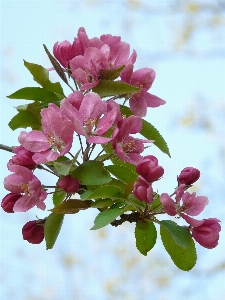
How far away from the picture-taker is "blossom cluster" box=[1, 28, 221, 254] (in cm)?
124

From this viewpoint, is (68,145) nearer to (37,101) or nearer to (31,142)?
(31,142)

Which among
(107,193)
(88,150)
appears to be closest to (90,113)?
(88,150)

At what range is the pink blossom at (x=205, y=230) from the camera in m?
1.24

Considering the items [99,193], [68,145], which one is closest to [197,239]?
[99,193]

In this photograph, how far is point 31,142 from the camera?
1305 millimetres

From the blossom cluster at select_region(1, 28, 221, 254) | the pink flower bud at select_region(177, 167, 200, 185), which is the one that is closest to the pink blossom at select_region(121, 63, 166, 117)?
the blossom cluster at select_region(1, 28, 221, 254)

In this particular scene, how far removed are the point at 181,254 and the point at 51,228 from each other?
0.29 meters

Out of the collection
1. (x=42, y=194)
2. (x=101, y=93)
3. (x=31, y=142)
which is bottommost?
(x=42, y=194)

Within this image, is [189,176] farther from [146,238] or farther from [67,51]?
[67,51]

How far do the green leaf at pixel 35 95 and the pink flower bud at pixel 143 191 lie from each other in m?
0.35

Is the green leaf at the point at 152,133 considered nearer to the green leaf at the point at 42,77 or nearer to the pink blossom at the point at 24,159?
the green leaf at the point at 42,77

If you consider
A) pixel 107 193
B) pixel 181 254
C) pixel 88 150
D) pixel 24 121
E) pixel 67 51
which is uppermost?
pixel 67 51

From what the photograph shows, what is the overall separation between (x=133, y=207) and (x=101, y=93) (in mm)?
278

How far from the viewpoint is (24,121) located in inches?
57.6
